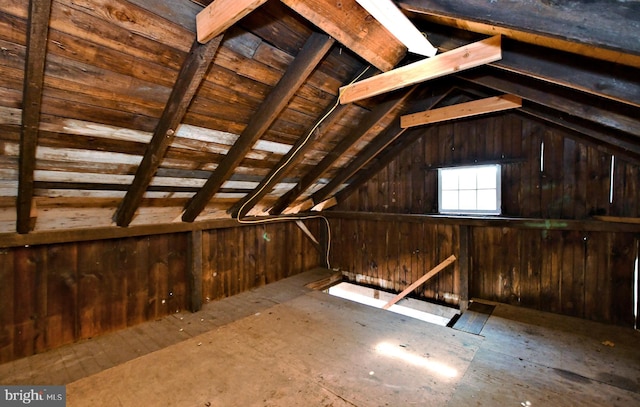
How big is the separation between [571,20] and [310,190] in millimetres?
3247

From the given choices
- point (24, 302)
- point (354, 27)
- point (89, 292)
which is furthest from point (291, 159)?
point (24, 302)

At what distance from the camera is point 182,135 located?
6.59 ft

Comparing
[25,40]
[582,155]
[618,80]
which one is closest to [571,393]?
[618,80]

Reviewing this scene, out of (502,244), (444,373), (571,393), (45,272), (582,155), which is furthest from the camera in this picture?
(502,244)

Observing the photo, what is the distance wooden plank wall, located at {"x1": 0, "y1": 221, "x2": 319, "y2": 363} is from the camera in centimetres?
218

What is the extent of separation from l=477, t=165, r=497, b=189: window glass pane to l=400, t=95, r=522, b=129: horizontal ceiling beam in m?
0.70

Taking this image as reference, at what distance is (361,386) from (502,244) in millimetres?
2331

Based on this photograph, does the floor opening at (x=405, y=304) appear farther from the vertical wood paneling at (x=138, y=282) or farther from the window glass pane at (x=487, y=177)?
Result: the vertical wood paneling at (x=138, y=282)

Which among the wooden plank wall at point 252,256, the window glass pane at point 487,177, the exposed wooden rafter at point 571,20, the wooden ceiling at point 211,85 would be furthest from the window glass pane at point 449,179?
the exposed wooden rafter at point 571,20

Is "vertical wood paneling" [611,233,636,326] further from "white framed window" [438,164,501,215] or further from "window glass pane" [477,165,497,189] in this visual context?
"window glass pane" [477,165,497,189]

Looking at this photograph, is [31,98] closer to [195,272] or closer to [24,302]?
[24,302]

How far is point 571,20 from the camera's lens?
33.0 inches

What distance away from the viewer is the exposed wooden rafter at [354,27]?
4.57ft

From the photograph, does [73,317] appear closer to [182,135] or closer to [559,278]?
[182,135]
